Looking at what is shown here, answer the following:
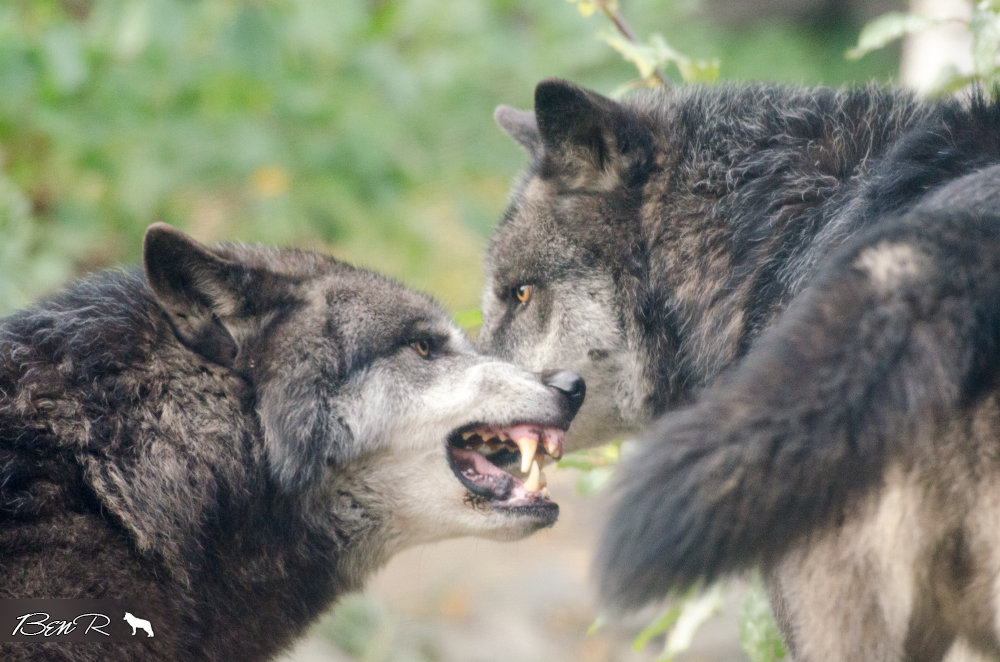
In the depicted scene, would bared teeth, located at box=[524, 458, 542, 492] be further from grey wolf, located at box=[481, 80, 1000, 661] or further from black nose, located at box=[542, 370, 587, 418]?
grey wolf, located at box=[481, 80, 1000, 661]

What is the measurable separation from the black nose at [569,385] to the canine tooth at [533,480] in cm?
22

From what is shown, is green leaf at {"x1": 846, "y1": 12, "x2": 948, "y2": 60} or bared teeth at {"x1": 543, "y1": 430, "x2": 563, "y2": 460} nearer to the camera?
bared teeth at {"x1": 543, "y1": 430, "x2": 563, "y2": 460}

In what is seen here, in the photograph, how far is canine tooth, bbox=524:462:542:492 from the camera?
10.9 feet

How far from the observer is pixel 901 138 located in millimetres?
3174

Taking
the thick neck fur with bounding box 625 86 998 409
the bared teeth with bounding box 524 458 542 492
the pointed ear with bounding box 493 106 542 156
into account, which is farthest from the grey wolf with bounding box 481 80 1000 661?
the pointed ear with bounding box 493 106 542 156

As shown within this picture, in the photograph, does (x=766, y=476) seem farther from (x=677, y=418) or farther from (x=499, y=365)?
(x=499, y=365)

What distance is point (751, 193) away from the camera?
11.2ft

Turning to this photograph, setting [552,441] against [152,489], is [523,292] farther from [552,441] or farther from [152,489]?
[152,489]

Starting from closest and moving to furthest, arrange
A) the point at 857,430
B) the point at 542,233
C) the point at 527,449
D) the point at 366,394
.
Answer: the point at 857,430
the point at 366,394
the point at 527,449
the point at 542,233

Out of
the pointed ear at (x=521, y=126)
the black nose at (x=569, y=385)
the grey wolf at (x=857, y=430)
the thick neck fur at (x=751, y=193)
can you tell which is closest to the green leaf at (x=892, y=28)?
the thick neck fur at (x=751, y=193)

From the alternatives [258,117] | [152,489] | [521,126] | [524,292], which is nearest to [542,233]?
[524,292]

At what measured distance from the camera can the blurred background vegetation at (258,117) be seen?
20.1ft

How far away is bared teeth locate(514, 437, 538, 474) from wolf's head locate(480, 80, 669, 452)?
19.1 inches

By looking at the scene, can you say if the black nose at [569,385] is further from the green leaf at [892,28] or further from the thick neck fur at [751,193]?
the green leaf at [892,28]
